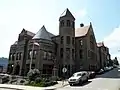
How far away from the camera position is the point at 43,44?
3522 centimetres

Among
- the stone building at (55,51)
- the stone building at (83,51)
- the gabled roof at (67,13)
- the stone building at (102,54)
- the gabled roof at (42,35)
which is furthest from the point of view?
the stone building at (102,54)

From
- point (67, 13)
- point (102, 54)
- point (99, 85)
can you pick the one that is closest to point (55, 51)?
point (67, 13)

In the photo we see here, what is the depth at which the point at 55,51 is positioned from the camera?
1515 inches

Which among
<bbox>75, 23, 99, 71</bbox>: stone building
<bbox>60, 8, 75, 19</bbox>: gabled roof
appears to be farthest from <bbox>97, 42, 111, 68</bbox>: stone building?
<bbox>60, 8, 75, 19</bbox>: gabled roof

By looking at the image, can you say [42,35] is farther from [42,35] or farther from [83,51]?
[83,51]

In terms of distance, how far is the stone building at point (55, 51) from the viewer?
35.0 metres

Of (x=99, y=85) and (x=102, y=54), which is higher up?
(x=102, y=54)

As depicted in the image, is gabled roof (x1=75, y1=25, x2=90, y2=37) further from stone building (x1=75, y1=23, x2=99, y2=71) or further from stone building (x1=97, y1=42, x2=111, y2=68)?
stone building (x1=97, y1=42, x2=111, y2=68)

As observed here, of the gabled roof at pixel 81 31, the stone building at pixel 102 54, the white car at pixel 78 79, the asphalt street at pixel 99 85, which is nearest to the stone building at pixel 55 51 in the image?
the gabled roof at pixel 81 31

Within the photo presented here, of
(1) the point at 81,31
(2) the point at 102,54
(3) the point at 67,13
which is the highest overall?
(3) the point at 67,13

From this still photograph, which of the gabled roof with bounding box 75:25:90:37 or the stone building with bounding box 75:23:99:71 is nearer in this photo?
the stone building with bounding box 75:23:99:71

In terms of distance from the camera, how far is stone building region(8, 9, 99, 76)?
3497 cm

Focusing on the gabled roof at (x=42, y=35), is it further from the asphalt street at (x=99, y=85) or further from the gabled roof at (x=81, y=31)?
the asphalt street at (x=99, y=85)

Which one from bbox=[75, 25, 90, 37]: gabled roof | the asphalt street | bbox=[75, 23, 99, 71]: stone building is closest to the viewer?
the asphalt street
